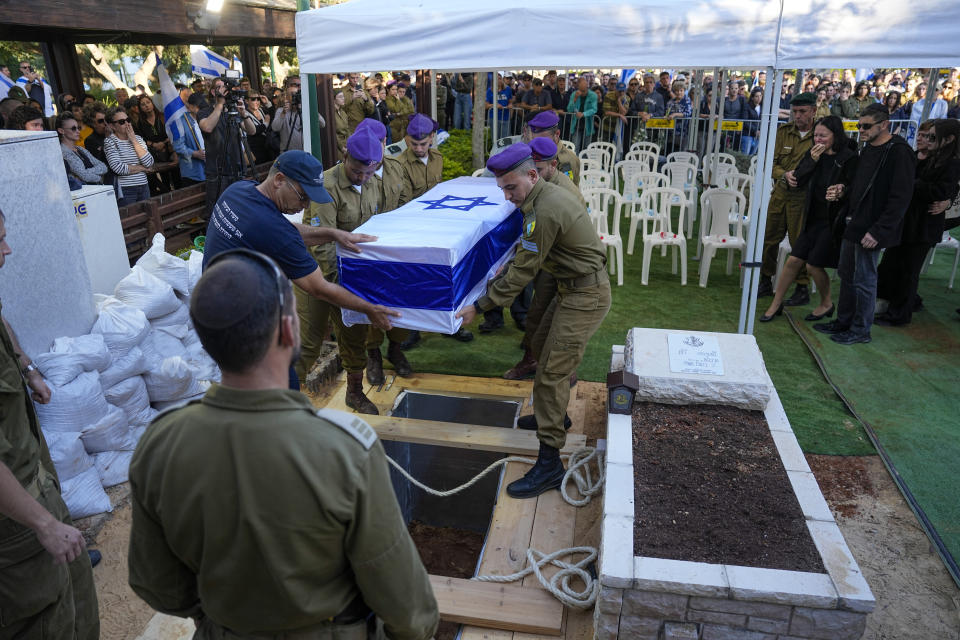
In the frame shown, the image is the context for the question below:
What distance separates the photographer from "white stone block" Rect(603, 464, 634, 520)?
2.77m

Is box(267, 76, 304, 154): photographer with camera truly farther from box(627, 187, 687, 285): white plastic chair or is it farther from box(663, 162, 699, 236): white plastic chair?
box(663, 162, 699, 236): white plastic chair

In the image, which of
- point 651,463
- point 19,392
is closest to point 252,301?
point 19,392

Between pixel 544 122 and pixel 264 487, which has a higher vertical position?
pixel 544 122

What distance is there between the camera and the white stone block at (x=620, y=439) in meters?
3.15

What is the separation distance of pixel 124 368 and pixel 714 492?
3.19 meters

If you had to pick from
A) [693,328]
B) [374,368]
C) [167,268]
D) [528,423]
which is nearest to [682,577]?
[528,423]

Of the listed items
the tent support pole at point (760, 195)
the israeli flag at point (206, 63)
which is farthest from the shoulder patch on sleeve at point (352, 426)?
the israeli flag at point (206, 63)

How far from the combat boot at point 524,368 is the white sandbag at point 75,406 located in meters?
2.66

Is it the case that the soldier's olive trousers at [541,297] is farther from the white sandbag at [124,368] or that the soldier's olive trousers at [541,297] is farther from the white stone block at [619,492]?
the white sandbag at [124,368]

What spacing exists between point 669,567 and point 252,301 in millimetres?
1895

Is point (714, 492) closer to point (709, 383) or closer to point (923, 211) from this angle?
point (709, 383)

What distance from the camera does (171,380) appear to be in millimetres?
3963

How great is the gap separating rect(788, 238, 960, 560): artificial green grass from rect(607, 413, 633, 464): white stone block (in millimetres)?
1620

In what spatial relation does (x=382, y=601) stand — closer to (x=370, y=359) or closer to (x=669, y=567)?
(x=669, y=567)
